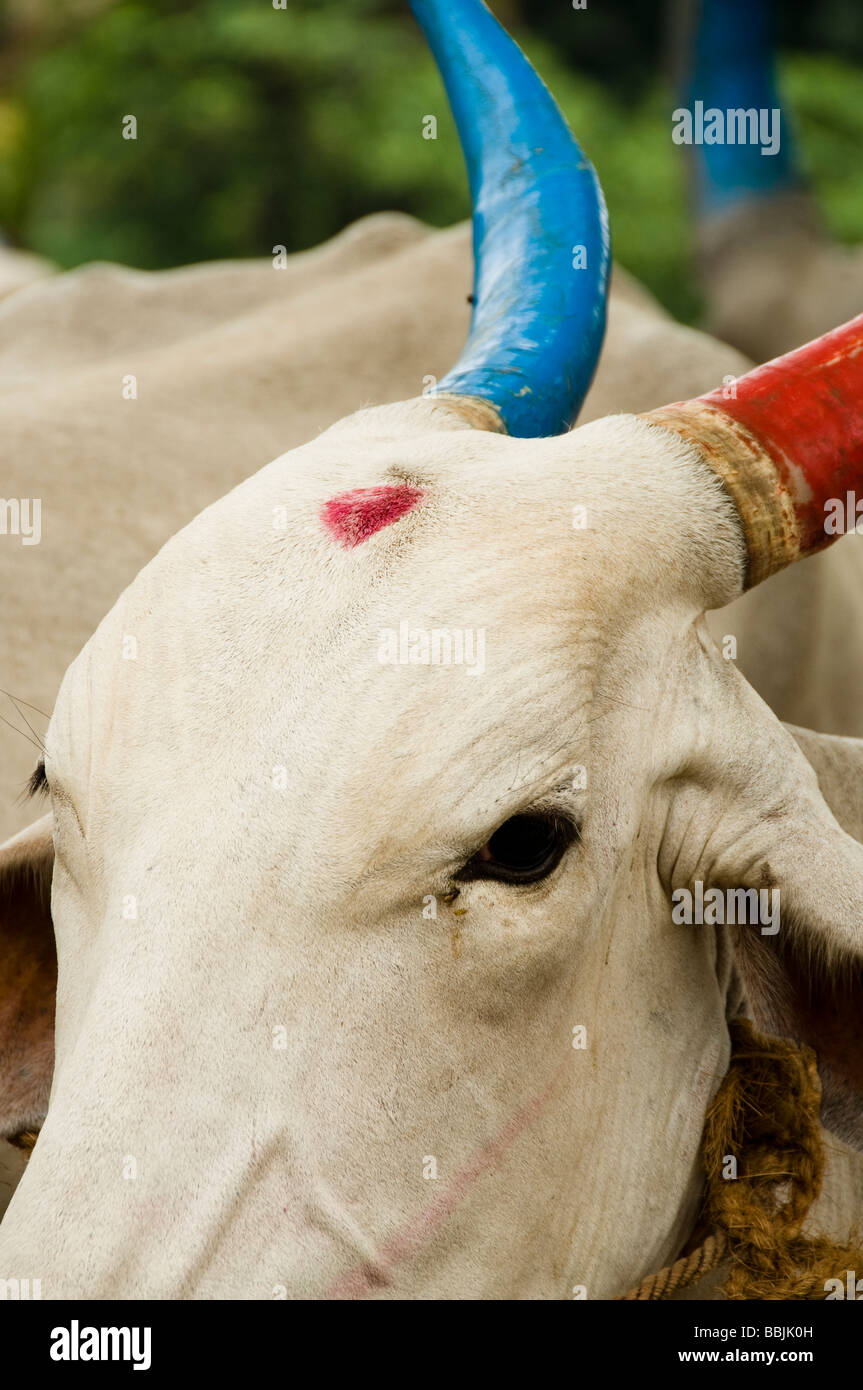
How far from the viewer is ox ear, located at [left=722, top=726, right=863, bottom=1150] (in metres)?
2.15

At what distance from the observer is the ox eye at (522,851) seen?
1.95 metres

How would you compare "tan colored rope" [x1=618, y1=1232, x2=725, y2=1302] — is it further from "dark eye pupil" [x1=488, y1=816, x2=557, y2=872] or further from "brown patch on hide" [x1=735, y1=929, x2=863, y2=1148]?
"dark eye pupil" [x1=488, y1=816, x2=557, y2=872]

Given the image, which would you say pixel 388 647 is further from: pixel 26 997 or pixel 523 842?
pixel 26 997

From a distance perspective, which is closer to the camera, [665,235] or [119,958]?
[119,958]

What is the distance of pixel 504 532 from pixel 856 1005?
0.87 meters

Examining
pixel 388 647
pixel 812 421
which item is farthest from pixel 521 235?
pixel 388 647

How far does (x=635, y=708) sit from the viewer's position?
2.11 metres

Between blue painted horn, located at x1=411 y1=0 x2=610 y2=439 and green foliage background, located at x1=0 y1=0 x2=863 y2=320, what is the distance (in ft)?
23.8

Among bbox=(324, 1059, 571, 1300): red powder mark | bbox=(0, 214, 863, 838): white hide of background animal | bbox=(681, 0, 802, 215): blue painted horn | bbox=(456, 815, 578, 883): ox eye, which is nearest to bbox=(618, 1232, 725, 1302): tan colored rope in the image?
bbox=(324, 1059, 571, 1300): red powder mark

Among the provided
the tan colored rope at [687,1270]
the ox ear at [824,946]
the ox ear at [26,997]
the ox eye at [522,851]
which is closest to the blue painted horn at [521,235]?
the ox ear at [824,946]

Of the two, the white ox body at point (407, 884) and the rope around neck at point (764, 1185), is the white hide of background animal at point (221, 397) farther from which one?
the rope around neck at point (764, 1185)

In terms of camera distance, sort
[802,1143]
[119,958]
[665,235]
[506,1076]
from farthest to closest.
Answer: [665,235] → [802,1143] → [506,1076] → [119,958]
